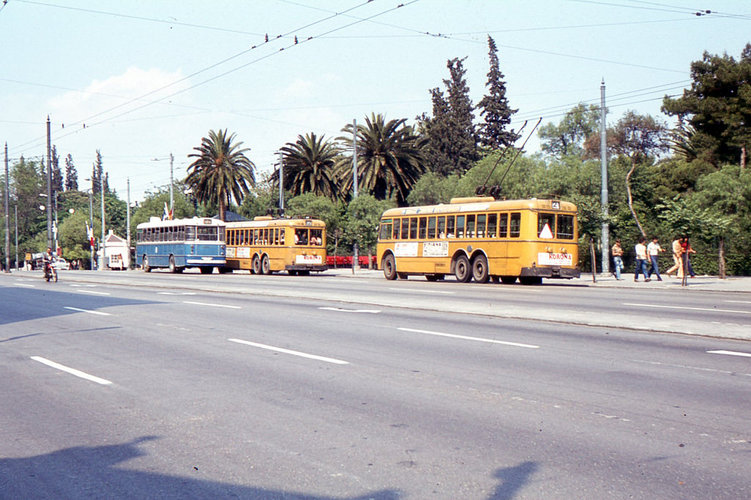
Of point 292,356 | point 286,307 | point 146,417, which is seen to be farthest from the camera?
point 286,307

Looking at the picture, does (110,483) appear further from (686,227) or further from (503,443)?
(686,227)

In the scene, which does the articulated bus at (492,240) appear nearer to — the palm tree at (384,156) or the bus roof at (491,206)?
the bus roof at (491,206)

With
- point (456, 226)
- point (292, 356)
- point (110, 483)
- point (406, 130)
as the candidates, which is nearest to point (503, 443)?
point (110, 483)

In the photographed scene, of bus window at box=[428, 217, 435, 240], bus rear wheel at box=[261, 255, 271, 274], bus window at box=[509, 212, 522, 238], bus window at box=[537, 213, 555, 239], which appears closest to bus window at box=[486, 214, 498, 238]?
bus window at box=[509, 212, 522, 238]

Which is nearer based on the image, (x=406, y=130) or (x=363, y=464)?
(x=363, y=464)

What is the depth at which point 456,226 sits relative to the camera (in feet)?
100

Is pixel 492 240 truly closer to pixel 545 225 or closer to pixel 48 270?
pixel 545 225

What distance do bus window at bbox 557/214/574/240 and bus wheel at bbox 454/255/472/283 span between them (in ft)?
11.9

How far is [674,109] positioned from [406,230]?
25013 millimetres

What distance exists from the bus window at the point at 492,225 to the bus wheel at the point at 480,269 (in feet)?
3.08

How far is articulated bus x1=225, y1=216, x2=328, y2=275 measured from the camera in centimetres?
4241

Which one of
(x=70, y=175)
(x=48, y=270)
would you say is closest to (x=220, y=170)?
(x=48, y=270)

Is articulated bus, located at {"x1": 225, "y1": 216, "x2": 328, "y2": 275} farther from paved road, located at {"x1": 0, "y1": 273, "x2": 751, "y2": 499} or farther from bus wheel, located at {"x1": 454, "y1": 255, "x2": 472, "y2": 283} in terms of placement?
paved road, located at {"x1": 0, "y1": 273, "x2": 751, "y2": 499}

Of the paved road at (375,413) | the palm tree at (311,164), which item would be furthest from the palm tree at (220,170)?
the paved road at (375,413)
